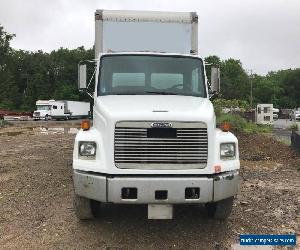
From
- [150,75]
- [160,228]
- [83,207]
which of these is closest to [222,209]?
[160,228]

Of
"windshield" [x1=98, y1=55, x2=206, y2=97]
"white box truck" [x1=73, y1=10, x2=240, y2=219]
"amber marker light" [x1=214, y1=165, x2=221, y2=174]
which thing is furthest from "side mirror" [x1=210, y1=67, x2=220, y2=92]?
"amber marker light" [x1=214, y1=165, x2=221, y2=174]

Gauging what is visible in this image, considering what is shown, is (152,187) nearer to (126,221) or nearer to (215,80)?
(126,221)

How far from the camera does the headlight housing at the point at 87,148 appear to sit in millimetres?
6363

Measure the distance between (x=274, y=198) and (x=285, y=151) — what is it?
7315 mm

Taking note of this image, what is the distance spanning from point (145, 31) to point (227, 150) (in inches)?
176

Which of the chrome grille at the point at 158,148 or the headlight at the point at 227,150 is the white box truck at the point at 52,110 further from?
the chrome grille at the point at 158,148

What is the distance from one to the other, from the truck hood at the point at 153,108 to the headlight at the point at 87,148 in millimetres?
412

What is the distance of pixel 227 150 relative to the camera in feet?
21.5

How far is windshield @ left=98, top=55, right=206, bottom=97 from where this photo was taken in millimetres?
7680

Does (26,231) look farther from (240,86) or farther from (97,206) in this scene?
(240,86)

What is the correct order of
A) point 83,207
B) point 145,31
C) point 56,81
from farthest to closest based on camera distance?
1. point 56,81
2. point 145,31
3. point 83,207

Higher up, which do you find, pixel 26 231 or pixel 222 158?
pixel 222 158

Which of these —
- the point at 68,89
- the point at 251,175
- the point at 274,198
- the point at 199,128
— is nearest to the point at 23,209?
the point at 199,128

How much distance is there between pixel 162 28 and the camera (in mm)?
10297
